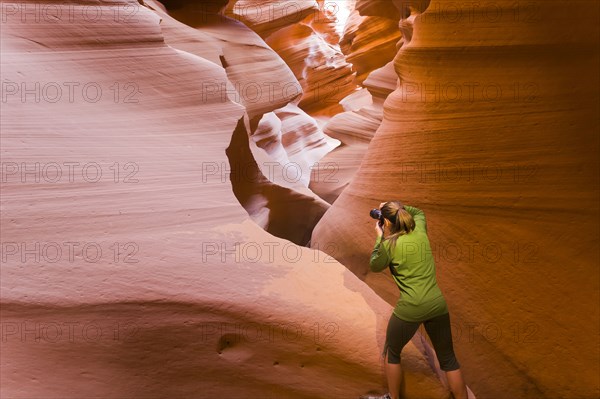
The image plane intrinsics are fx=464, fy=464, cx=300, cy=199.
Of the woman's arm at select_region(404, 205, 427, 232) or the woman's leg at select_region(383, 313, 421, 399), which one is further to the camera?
the woman's arm at select_region(404, 205, 427, 232)

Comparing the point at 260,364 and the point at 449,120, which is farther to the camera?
the point at 449,120

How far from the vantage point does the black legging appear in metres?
2.65

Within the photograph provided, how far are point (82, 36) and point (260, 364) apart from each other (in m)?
3.00

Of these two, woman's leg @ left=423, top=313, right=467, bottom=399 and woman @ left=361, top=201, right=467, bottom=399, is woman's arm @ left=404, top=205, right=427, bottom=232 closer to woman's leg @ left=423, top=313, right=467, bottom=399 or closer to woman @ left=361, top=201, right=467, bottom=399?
woman @ left=361, top=201, right=467, bottom=399

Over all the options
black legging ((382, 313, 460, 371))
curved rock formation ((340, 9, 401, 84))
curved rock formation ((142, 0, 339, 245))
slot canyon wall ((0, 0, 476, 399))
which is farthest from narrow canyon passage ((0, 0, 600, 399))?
curved rock formation ((340, 9, 401, 84))

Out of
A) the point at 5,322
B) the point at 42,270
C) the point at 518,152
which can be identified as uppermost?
the point at 518,152

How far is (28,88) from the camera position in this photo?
10.9 ft

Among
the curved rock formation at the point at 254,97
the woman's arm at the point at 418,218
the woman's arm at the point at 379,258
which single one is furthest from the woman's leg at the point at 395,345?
the curved rock formation at the point at 254,97

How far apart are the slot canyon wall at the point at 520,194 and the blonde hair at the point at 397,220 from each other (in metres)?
1.06

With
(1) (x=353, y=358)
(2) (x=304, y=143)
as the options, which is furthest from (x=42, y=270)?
(2) (x=304, y=143)

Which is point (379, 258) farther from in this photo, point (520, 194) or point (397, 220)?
point (520, 194)

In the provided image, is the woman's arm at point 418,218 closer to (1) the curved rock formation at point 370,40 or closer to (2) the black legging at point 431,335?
(2) the black legging at point 431,335

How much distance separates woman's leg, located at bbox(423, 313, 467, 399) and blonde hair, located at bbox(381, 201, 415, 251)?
1.72ft

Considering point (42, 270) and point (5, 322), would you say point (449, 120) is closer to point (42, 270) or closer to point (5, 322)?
point (42, 270)
